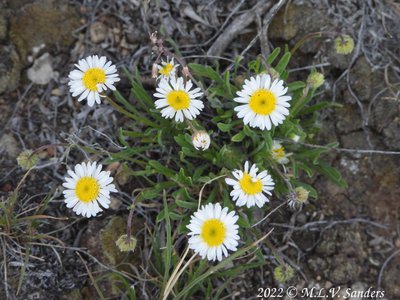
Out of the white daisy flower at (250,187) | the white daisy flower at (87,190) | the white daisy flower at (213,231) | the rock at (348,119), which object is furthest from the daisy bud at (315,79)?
the white daisy flower at (87,190)

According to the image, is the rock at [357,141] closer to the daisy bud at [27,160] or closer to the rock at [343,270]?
the rock at [343,270]

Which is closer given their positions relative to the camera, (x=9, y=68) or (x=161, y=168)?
(x=161, y=168)

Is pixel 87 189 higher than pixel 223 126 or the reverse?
the reverse

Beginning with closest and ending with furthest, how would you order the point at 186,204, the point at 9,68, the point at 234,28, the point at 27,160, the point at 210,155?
the point at 27,160
the point at 186,204
the point at 210,155
the point at 9,68
the point at 234,28

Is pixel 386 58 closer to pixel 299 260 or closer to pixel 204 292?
pixel 299 260

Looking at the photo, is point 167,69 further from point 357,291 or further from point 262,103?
point 357,291

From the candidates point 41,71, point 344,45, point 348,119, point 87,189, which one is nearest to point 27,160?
point 87,189

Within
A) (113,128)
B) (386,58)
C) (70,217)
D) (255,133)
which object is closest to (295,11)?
(386,58)
